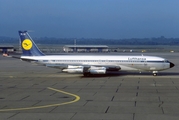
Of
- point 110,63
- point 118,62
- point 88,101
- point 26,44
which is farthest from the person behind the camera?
point 26,44

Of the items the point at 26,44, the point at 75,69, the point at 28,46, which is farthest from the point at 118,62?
the point at 26,44

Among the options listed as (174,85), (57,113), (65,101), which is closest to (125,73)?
(174,85)

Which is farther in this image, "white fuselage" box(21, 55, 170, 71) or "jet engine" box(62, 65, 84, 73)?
"white fuselage" box(21, 55, 170, 71)

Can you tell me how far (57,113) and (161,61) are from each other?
95.6 ft

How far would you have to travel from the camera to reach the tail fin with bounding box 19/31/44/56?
5094 cm

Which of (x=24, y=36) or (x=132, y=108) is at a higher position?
(x=24, y=36)

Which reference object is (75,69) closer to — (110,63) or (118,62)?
(110,63)

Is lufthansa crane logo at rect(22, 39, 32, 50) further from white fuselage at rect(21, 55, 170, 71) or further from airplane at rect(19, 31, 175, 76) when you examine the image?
white fuselage at rect(21, 55, 170, 71)

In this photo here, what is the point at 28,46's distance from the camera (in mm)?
51250

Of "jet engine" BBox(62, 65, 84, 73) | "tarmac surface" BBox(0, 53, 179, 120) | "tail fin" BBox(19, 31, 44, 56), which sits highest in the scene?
"tail fin" BBox(19, 31, 44, 56)

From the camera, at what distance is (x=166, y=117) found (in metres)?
20.9

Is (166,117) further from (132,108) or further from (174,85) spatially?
(174,85)

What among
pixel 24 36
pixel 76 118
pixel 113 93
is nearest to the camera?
pixel 76 118

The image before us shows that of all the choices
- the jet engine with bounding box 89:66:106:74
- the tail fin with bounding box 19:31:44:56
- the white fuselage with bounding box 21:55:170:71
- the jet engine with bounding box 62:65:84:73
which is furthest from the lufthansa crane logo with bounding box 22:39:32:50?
the jet engine with bounding box 89:66:106:74
